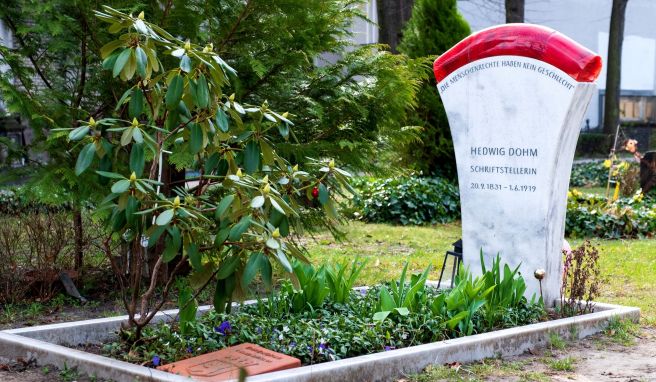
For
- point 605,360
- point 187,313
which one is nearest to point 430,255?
point 605,360

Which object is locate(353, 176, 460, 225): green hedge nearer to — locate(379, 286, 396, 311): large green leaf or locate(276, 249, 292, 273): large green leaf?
locate(379, 286, 396, 311): large green leaf

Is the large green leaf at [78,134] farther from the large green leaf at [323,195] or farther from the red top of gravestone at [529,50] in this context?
the red top of gravestone at [529,50]

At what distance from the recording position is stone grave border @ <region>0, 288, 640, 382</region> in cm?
509

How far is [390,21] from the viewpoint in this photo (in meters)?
18.9

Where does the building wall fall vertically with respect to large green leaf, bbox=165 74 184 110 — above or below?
above

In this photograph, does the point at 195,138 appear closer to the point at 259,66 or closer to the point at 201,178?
→ the point at 201,178

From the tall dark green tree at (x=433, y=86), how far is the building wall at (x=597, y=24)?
15652 mm

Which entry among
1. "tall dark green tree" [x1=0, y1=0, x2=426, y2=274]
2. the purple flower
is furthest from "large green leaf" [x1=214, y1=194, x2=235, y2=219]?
"tall dark green tree" [x1=0, y1=0, x2=426, y2=274]

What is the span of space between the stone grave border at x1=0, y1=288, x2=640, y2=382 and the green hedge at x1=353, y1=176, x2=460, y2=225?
789 centimetres

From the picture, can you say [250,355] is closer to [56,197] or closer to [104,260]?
[56,197]

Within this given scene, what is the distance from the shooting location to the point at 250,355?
17.8 ft

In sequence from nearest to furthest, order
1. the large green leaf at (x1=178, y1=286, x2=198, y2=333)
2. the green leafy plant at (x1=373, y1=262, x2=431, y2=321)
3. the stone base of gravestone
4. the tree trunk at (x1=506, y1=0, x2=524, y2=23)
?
the large green leaf at (x1=178, y1=286, x2=198, y2=333)
the green leafy plant at (x1=373, y1=262, x2=431, y2=321)
the stone base of gravestone
the tree trunk at (x1=506, y1=0, x2=524, y2=23)

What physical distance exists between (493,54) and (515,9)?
1326 cm

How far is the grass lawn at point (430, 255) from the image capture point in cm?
889
